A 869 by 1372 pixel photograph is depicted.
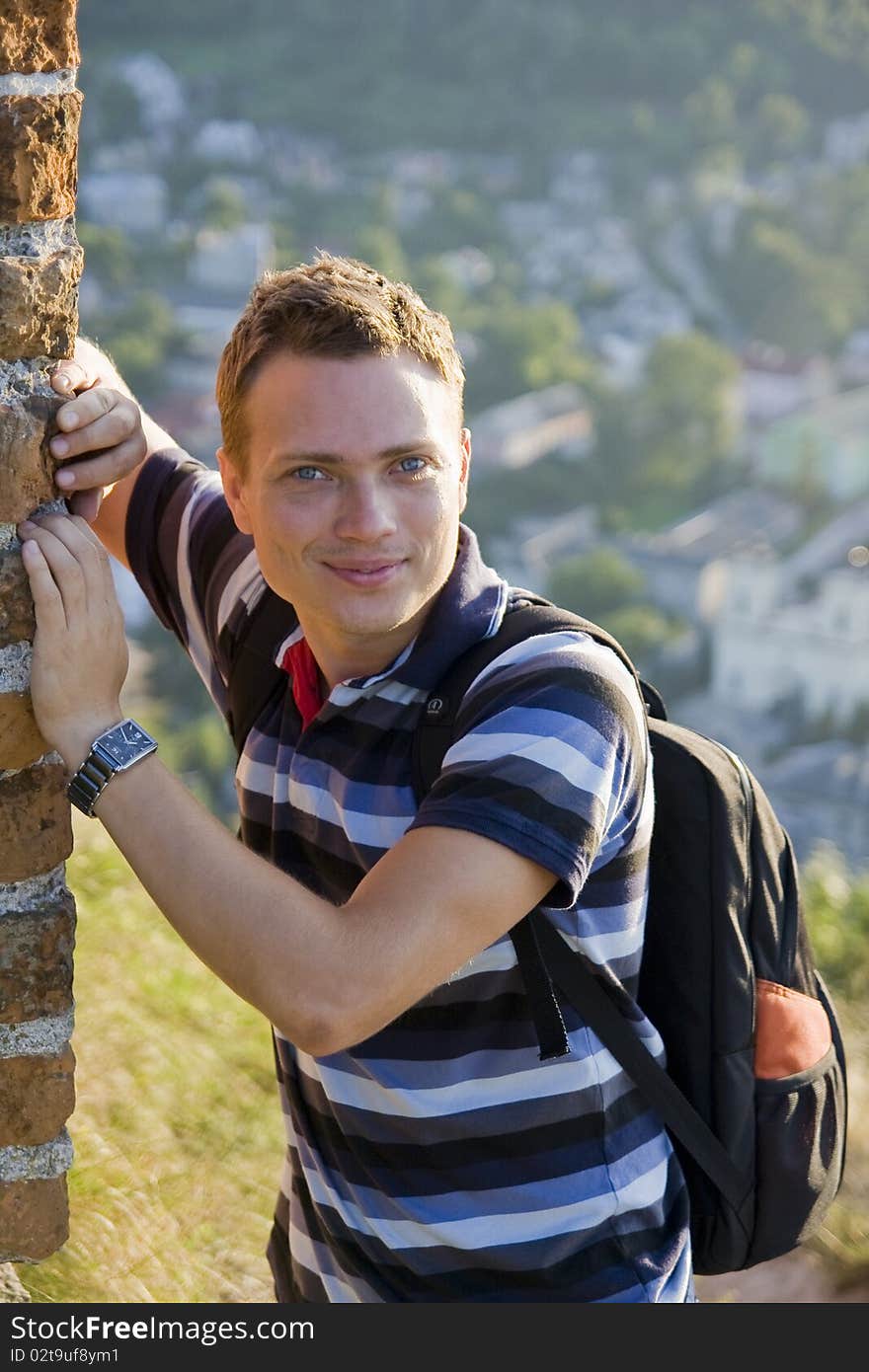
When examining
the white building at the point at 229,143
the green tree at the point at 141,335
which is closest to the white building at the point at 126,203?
the green tree at the point at 141,335

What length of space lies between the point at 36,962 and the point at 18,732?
0.21 m

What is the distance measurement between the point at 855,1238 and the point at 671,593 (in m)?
28.9

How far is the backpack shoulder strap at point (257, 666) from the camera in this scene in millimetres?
1435

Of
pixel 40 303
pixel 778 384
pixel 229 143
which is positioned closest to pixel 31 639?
pixel 40 303

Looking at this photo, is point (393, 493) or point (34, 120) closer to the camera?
point (34, 120)

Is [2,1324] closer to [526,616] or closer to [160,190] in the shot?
[526,616]

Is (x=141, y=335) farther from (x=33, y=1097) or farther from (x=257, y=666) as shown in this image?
(x=33, y=1097)

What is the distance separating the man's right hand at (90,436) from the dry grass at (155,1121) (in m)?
0.99

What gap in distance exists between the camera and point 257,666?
1.45 metres

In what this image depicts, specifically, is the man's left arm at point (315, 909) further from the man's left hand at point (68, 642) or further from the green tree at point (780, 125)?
the green tree at point (780, 125)

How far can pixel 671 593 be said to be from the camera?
31188 millimetres

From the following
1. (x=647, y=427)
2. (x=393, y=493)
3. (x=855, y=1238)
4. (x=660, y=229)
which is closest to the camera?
(x=393, y=493)

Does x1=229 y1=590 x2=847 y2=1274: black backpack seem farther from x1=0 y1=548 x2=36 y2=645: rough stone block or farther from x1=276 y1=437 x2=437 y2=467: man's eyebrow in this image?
x1=0 y1=548 x2=36 y2=645: rough stone block

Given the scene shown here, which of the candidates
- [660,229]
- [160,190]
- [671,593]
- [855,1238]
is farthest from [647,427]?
[855,1238]
